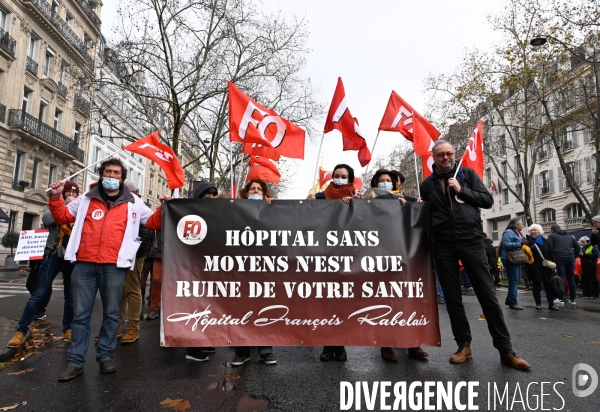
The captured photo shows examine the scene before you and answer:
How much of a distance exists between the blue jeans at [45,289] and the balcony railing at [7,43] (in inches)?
1012

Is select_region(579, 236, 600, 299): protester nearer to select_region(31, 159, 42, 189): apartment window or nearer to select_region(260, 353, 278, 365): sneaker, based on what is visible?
select_region(260, 353, 278, 365): sneaker

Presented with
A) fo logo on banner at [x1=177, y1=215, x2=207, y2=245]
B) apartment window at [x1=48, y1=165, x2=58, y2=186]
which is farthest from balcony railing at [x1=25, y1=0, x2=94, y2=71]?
fo logo on banner at [x1=177, y1=215, x2=207, y2=245]

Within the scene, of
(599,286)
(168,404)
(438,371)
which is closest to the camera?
(168,404)

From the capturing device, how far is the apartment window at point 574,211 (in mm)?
34406

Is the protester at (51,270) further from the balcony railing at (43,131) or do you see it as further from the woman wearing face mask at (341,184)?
the balcony railing at (43,131)

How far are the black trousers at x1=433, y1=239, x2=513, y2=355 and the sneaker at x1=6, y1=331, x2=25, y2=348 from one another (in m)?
4.42

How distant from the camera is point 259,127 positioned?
18.7ft

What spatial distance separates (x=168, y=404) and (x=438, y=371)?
7.60 ft

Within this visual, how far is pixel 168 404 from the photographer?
3119mm

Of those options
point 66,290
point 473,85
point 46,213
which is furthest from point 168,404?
point 473,85

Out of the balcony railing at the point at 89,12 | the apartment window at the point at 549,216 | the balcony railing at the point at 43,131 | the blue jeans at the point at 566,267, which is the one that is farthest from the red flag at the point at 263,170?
the apartment window at the point at 549,216

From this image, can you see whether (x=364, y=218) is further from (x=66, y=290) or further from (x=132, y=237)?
(x=66, y=290)

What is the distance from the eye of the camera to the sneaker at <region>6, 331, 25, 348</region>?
4485 mm

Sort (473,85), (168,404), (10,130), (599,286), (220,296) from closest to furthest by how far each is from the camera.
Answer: (168,404) → (220,296) → (599,286) → (473,85) → (10,130)
